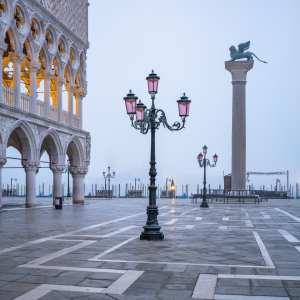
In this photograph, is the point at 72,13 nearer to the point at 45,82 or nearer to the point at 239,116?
the point at 45,82

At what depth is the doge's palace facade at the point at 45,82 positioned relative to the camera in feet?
70.4

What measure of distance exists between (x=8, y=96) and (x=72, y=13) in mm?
9866

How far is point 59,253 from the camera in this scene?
846 cm

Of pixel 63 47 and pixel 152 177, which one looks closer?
pixel 152 177

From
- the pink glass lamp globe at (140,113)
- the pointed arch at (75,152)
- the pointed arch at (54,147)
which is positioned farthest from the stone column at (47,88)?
the pink glass lamp globe at (140,113)

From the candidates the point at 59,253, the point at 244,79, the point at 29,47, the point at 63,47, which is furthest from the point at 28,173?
→ the point at 244,79

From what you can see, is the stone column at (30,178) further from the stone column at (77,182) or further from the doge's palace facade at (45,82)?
the stone column at (77,182)

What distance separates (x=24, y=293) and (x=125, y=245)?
422 centimetres

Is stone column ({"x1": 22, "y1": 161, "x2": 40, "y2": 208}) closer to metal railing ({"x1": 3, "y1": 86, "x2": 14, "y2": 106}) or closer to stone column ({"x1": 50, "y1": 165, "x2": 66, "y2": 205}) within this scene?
stone column ({"x1": 50, "y1": 165, "x2": 66, "y2": 205})

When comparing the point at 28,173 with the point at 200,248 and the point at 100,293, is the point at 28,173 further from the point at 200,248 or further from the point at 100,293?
the point at 100,293

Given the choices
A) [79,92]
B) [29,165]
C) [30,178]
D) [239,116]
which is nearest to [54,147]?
[29,165]

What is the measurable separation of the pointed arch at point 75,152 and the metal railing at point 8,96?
740 centimetres

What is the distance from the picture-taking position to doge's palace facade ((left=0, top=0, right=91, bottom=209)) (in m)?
21.5

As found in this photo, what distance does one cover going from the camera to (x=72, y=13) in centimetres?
2864
